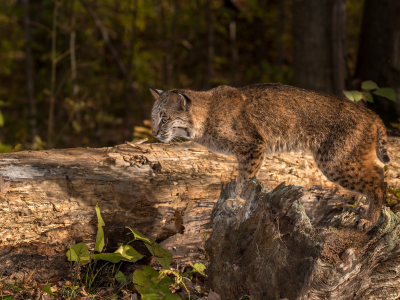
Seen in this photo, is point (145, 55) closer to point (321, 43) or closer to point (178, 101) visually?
point (321, 43)

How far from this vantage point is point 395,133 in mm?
5152

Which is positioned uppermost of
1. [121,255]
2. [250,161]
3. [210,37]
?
[210,37]

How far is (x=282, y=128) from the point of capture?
4355 mm

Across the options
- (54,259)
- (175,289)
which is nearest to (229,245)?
(175,289)

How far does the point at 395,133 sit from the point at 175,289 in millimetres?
3936

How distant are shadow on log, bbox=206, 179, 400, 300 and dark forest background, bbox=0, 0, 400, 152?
307 cm

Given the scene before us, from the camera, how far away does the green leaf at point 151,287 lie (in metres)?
2.84

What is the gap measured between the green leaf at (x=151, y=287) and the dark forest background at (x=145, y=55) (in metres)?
2.89

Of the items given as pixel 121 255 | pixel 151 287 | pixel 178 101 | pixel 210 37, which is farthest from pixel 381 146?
pixel 210 37

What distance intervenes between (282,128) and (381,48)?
3775 mm

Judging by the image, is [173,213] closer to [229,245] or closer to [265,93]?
[229,245]

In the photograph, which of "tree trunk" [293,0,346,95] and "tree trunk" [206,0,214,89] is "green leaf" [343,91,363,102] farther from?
"tree trunk" [206,0,214,89]

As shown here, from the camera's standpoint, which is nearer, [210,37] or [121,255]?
[121,255]

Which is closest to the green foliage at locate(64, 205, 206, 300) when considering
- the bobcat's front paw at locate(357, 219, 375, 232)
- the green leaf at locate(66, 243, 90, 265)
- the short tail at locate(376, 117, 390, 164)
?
the green leaf at locate(66, 243, 90, 265)
